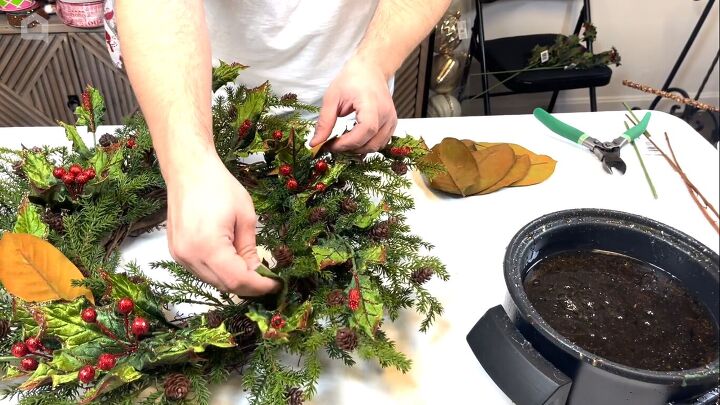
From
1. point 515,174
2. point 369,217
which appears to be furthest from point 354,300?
point 515,174

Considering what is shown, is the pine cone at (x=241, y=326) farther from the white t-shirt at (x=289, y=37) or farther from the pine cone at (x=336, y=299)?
the white t-shirt at (x=289, y=37)

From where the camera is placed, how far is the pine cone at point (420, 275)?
0.67m

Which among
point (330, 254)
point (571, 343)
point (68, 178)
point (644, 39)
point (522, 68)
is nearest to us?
point (571, 343)

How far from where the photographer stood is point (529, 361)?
57 cm

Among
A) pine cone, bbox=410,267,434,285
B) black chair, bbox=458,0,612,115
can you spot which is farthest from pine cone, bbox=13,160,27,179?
black chair, bbox=458,0,612,115

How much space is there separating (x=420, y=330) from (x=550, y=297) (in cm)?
15

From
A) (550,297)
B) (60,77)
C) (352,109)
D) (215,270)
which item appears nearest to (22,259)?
(215,270)

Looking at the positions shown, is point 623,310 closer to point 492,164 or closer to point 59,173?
point 492,164

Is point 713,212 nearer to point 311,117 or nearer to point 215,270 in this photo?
point 215,270

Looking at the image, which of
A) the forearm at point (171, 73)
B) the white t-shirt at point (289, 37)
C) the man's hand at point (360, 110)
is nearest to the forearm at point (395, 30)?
the man's hand at point (360, 110)

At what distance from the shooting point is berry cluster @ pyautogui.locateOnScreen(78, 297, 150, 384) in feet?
1.84

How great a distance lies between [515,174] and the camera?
931 millimetres

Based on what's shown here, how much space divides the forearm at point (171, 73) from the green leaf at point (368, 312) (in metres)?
0.23

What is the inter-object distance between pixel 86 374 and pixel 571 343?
0.45 meters
